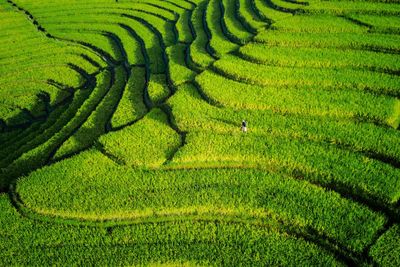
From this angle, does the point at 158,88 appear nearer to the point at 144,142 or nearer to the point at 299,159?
the point at 144,142

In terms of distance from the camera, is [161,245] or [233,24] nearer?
[161,245]

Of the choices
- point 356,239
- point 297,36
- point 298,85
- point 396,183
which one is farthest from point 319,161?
point 297,36

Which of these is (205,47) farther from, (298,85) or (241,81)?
(298,85)

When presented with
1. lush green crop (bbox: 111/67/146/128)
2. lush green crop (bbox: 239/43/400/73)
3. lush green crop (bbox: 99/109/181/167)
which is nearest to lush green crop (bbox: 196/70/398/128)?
lush green crop (bbox: 239/43/400/73)

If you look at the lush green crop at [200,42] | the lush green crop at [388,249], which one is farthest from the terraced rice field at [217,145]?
the lush green crop at [200,42]

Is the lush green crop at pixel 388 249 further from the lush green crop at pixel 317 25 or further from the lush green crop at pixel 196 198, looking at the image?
the lush green crop at pixel 317 25

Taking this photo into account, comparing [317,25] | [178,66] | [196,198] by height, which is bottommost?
[196,198]

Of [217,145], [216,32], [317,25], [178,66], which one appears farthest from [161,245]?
[216,32]

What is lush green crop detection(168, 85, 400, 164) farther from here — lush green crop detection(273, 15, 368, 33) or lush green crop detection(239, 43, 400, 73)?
lush green crop detection(273, 15, 368, 33)
